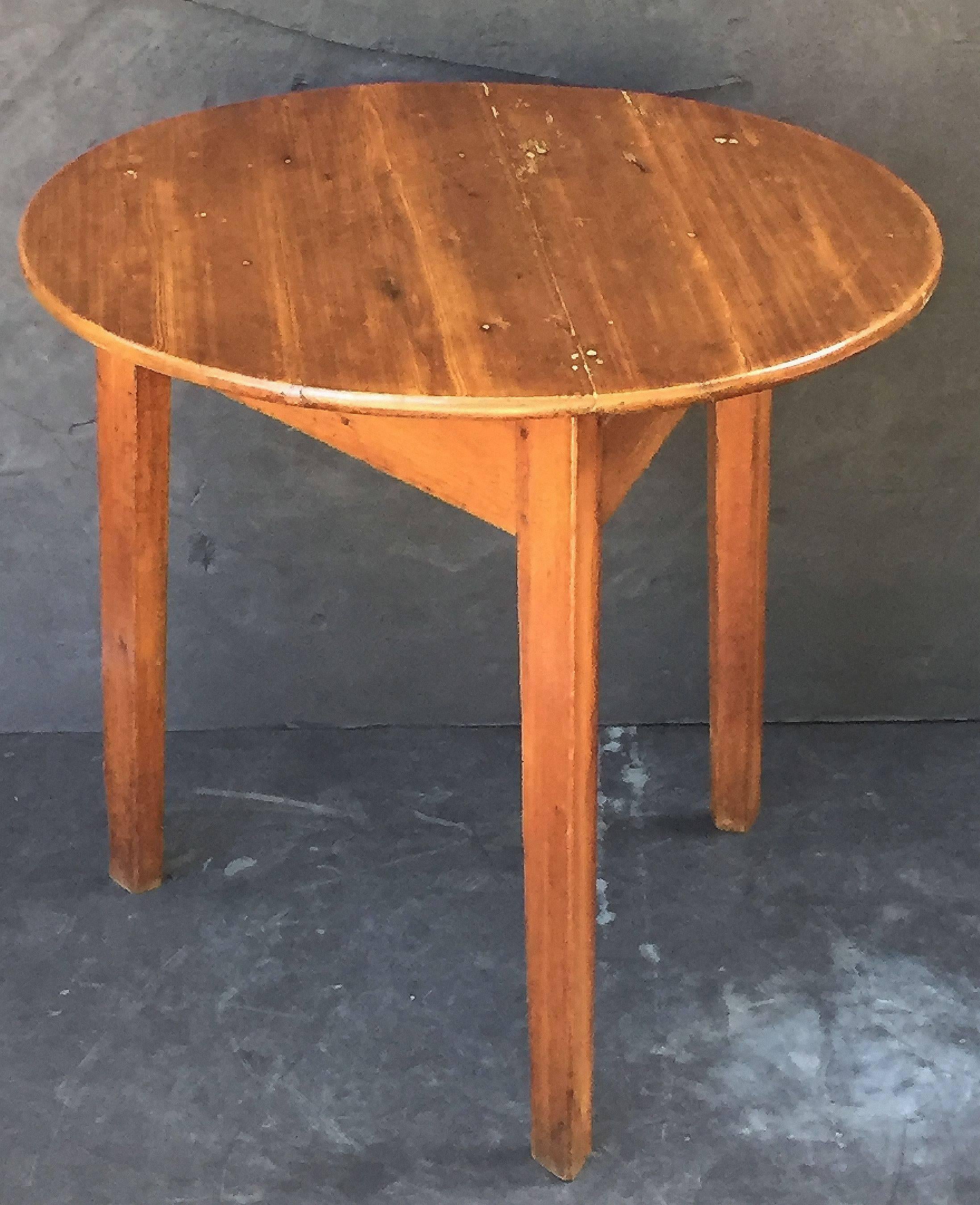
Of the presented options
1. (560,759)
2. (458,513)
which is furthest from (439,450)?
(458,513)

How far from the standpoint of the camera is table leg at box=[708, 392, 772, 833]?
1306 mm

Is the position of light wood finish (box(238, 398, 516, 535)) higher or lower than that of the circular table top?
lower

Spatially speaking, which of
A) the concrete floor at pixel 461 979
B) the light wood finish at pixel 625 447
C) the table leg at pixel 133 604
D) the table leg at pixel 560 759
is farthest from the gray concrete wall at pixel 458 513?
the table leg at pixel 560 759

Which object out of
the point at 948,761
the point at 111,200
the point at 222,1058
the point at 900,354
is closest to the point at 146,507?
the point at 111,200

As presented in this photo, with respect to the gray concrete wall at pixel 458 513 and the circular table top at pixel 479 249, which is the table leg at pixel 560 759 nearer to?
the circular table top at pixel 479 249

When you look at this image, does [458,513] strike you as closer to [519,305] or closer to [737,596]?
[737,596]

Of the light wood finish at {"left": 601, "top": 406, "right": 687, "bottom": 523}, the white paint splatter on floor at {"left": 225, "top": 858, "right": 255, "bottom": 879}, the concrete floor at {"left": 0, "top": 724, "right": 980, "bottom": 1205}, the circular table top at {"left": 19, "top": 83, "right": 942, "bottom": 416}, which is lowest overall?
the concrete floor at {"left": 0, "top": 724, "right": 980, "bottom": 1205}

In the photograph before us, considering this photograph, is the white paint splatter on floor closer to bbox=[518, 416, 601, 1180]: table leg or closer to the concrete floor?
the concrete floor

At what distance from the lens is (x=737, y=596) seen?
1.38 meters

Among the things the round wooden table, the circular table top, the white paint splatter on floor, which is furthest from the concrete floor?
the circular table top

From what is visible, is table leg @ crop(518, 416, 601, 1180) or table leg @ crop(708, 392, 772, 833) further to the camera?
table leg @ crop(708, 392, 772, 833)

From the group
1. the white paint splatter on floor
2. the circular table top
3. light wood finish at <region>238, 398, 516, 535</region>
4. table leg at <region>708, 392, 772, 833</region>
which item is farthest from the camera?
the white paint splatter on floor

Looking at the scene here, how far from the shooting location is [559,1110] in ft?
3.74

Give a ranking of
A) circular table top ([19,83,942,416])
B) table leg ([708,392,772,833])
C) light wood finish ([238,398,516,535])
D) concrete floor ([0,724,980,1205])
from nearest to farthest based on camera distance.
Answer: circular table top ([19,83,942,416])
light wood finish ([238,398,516,535])
concrete floor ([0,724,980,1205])
table leg ([708,392,772,833])
